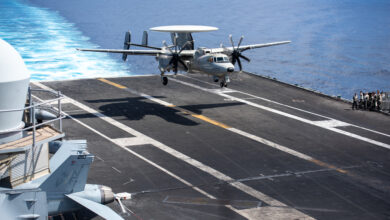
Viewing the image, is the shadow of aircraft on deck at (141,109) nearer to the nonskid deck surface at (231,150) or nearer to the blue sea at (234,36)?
the nonskid deck surface at (231,150)

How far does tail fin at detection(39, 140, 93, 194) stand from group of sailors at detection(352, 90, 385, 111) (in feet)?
109

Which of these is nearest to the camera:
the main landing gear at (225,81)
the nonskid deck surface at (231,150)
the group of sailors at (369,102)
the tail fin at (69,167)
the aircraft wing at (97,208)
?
the aircraft wing at (97,208)

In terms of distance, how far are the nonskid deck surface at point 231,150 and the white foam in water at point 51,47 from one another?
22542mm

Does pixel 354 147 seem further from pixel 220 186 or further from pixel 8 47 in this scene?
pixel 8 47

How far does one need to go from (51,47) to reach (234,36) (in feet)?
165

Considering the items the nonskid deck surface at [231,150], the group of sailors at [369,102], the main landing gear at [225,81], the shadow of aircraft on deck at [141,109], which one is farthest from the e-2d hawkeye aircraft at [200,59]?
the group of sailors at [369,102]

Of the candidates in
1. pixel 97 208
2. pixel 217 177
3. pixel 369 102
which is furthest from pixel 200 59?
pixel 97 208

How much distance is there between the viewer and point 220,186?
2752 cm

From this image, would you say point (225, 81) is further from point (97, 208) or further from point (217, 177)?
point (97, 208)

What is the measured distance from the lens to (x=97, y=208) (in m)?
18.0

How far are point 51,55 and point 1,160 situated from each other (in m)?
73.0

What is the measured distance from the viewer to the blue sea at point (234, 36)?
3260 inches

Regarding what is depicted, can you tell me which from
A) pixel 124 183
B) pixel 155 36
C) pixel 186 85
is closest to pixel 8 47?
pixel 124 183

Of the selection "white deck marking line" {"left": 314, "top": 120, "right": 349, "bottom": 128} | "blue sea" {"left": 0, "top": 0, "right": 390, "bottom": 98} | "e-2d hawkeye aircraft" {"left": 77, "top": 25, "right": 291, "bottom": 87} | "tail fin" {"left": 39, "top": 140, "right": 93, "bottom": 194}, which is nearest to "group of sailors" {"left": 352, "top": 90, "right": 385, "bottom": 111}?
"white deck marking line" {"left": 314, "top": 120, "right": 349, "bottom": 128}
